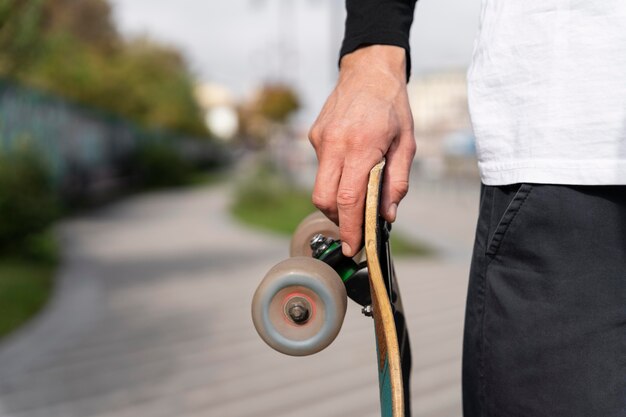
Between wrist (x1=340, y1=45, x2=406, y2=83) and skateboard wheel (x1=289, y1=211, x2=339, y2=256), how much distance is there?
1.04 ft

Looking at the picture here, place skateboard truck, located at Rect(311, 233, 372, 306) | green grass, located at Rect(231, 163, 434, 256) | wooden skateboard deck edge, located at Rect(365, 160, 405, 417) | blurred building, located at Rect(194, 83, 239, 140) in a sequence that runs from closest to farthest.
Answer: wooden skateboard deck edge, located at Rect(365, 160, 405, 417) < skateboard truck, located at Rect(311, 233, 372, 306) < green grass, located at Rect(231, 163, 434, 256) < blurred building, located at Rect(194, 83, 239, 140)

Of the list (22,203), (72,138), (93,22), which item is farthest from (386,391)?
(93,22)

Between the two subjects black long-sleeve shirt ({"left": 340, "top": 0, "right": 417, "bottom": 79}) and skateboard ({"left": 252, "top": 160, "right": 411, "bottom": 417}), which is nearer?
skateboard ({"left": 252, "top": 160, "right": 411, "bottom": 417})

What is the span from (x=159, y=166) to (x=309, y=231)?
2255 centimetres

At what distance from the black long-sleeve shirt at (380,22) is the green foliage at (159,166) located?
2162 centimetres

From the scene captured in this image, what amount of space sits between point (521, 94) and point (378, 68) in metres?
0.22

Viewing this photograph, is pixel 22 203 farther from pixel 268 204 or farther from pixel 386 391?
pixel 268 204

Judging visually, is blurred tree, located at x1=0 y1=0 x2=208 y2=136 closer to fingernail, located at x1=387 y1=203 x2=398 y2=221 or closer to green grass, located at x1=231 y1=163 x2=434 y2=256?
fingernail, located at x1=387 y1=203 x2=398 y2=221

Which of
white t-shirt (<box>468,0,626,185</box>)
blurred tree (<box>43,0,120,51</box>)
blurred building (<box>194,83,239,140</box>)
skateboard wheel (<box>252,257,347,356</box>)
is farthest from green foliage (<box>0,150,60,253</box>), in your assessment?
blurred building (<box>194,83,239,140</box>)

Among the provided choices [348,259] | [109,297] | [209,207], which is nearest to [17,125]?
[109,297]

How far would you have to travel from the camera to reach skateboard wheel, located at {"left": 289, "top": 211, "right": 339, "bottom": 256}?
146 centimetres

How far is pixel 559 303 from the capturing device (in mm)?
1100

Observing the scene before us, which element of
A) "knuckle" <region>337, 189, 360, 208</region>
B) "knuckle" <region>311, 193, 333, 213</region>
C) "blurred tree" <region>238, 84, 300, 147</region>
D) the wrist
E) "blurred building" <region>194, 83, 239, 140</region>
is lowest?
"blurred building" <region>194, 83, 239, 140</region>

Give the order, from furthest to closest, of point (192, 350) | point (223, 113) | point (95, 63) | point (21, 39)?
point (223, 113)
point (95, 63)
point (21, 39)
point (192, 350)
